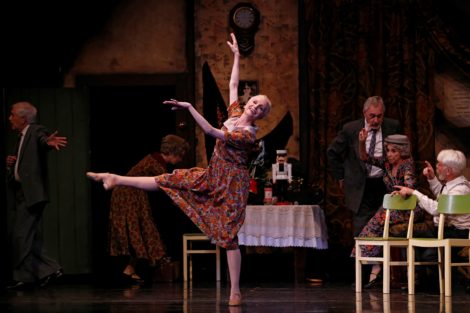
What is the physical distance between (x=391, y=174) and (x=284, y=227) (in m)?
1.28

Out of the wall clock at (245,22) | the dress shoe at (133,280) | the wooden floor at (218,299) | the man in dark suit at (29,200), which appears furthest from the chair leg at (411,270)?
the wall clock at (245,22)

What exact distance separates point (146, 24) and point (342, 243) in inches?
121

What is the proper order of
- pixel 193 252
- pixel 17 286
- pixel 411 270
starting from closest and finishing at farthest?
pixel 411 270 → pixel 17 286 → pixel 193 252

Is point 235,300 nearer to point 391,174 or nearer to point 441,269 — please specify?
point 441,269

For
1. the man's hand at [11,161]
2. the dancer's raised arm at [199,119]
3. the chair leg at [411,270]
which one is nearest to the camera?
the dancer's raised arm at [199,119]

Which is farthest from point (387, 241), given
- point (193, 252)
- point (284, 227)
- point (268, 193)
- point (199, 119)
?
point (193, 252)

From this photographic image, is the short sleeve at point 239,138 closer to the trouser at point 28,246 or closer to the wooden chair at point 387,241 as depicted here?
the wooden chair at point 387,241

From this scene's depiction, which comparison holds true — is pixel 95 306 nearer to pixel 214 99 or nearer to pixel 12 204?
pixel 12 204

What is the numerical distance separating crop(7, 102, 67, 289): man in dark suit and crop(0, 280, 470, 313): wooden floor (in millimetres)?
236

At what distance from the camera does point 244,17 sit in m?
10.1

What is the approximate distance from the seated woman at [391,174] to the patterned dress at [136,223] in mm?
1976

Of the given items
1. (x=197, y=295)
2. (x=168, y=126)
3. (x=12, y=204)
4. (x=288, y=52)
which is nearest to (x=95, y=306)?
(x=197, y=295)

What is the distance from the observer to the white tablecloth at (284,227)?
28.6ft

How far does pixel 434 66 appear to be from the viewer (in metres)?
9.65
